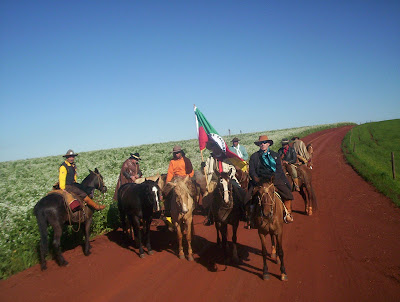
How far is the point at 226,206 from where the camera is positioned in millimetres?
7109

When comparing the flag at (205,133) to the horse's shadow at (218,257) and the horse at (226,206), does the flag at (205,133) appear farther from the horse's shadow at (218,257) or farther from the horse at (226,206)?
the horse's shadow at (218,257)

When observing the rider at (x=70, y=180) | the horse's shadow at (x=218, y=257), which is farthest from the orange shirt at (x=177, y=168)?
the rider at (x=70, y=180)

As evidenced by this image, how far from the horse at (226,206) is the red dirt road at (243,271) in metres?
0.63

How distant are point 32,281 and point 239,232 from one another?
20.6 feet

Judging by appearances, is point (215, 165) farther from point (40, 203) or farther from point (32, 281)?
point (32, 281)

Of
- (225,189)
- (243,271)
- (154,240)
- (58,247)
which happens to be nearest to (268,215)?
(225,189)

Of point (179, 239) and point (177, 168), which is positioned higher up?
point (177, 168)

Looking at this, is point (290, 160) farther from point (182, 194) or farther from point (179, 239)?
point (179, 239)

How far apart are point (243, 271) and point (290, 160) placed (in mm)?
6290

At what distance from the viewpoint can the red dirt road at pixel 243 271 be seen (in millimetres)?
5746

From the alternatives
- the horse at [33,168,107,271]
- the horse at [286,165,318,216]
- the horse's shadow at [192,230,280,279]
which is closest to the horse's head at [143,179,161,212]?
the horse's shadow at [192,230,280,279]

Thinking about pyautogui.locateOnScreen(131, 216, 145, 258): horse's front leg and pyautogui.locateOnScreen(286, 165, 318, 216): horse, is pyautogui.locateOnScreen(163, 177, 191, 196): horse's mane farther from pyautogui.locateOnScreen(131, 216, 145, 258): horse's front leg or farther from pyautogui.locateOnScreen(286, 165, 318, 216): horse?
pyautogui.locateOnScreen(286, 165, 318, 216): horse

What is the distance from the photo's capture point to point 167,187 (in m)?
8.53

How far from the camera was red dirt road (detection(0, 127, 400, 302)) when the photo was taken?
5.75 metres
